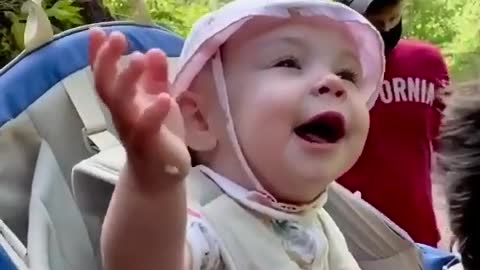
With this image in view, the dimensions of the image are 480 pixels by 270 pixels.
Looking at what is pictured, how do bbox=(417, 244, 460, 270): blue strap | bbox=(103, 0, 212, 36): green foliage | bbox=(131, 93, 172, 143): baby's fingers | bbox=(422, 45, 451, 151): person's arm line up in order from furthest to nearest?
bbox=(103, 0, 212, 36): green foliage, bbox=(422, 45, 451, 151): person's arm, bbox=(417, 244, 460, 270): blue strap, bbox=(131, 93, 172, 143): baby's fingers

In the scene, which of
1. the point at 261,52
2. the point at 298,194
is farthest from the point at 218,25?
the point at 298,194

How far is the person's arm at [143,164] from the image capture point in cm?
63

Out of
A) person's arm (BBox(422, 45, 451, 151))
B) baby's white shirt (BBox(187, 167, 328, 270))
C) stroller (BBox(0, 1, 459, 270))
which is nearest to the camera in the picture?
baby's white shirt (BBox(187, 167, 328, 270))

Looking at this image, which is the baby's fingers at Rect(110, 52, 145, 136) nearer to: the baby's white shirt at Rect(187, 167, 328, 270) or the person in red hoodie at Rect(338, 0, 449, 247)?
the baby's white shirt at Rect(187, 167, 328, 270)

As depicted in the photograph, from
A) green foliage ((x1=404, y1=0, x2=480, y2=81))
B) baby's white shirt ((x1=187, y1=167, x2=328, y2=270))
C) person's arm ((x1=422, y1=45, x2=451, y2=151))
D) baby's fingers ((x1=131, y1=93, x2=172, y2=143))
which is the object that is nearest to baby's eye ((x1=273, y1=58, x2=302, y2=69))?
baby's white shirt ((x1=187, y1=167, x2=328, y2=270))

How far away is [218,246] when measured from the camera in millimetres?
810

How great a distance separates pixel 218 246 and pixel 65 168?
25 centimetres

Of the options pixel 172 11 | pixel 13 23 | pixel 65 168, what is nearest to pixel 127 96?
pixel 65 168

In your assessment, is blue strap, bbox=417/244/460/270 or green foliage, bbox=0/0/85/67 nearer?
blue strap, bbox=417/244/460/270

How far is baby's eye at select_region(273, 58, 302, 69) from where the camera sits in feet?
2.77

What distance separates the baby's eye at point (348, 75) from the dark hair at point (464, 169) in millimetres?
136

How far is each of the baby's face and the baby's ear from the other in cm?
3

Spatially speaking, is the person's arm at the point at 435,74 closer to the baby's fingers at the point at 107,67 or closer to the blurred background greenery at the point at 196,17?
the blurred background greenery at the point at 196,17

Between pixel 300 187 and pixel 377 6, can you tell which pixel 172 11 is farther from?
pixel 300 187
